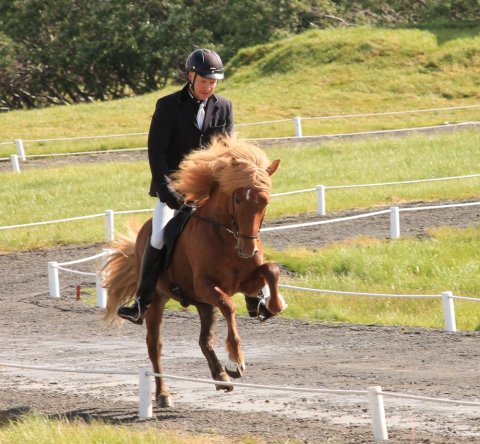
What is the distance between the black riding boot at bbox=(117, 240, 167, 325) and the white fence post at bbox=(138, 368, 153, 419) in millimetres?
918

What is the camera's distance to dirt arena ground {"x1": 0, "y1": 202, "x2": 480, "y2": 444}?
9839mm

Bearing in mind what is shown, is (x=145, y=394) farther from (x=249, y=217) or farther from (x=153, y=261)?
(x=249, y=217)

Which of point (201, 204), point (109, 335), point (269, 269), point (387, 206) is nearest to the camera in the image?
point (269, 269)

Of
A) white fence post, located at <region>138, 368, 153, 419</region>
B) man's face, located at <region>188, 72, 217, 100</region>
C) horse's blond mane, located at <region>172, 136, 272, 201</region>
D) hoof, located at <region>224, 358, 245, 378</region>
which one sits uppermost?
man's face, located at <region>188, 72, 217, 100</region>

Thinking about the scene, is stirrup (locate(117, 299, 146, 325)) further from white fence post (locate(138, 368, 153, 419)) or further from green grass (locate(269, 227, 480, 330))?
green grass (locate(269, 227, 480, 330))

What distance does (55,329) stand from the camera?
1672cm

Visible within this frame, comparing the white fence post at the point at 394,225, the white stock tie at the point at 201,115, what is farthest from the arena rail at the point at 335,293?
the white fence post at the point at 394,225

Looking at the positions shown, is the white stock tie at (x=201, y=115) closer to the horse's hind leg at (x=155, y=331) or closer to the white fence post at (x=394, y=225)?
the horse's hind leg at (x=155, y=331)

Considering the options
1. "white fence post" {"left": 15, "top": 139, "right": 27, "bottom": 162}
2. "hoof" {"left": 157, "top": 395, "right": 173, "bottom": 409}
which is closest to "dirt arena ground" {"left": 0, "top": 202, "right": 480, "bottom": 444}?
"hoof" {"left": 157, "top": 395, "right": 173, "bottom": 409}

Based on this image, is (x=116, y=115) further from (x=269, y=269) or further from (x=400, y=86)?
(x=269, y=269)

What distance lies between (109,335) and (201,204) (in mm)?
5692

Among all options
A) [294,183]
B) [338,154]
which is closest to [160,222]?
[294,183]

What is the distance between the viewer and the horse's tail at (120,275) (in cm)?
1193

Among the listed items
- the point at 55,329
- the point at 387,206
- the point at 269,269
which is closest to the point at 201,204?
the point at 269,269
